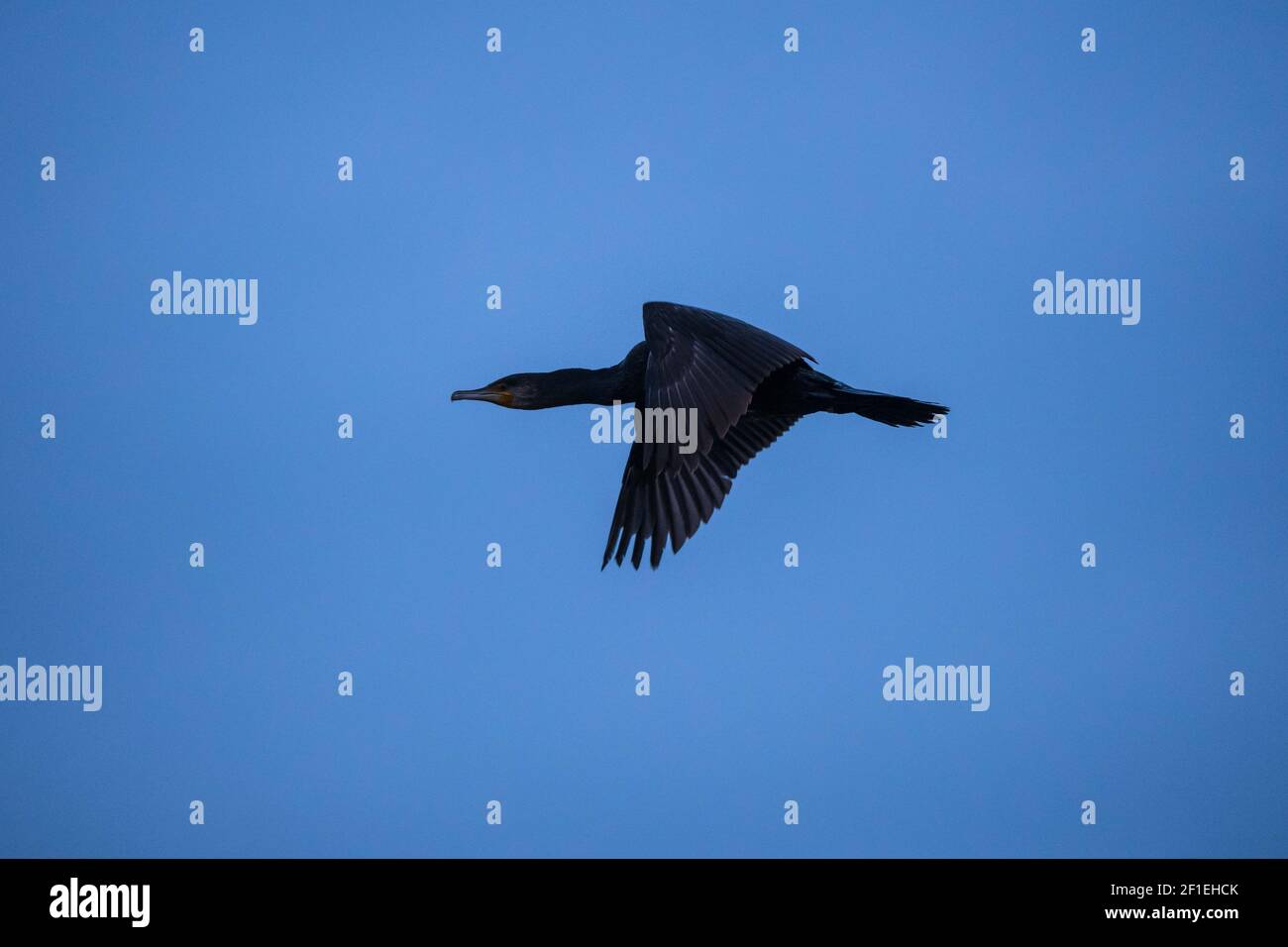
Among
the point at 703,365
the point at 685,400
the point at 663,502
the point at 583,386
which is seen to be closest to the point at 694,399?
the point at 685,400

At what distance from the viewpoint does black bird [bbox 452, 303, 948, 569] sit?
836 centimetres

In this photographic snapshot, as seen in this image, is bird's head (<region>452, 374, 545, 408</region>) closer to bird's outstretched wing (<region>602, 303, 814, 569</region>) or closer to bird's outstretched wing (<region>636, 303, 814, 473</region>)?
bird's outstretched wing (<region>602, 303, 814, 569</region>)

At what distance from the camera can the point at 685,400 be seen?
8336mm

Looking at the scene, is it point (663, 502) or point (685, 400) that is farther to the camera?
point (663, 502)

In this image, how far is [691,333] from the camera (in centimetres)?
877

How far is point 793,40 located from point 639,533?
19.2 feet

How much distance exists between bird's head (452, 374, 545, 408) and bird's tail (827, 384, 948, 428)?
2.30m

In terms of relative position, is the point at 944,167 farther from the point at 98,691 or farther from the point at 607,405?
the point at 98,691

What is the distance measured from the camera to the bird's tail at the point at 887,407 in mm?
10062

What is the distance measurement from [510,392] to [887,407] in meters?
2.87

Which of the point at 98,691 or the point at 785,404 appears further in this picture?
the point at 98,691

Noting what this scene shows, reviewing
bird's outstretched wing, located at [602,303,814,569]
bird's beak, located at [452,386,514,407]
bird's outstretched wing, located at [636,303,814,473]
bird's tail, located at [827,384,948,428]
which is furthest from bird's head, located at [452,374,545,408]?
bird's tail, located at [827,384,948,428]

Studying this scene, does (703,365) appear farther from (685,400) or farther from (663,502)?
(663,502)
